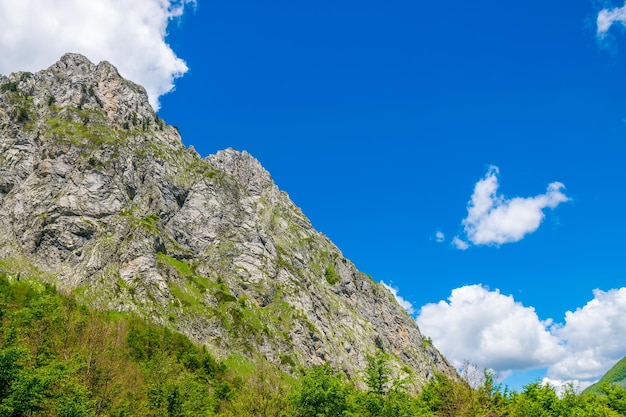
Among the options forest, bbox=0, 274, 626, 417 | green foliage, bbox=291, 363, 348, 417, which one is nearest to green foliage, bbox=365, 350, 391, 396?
forest, bbox=0, 274, 626, 417

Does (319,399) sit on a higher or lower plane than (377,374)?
lower

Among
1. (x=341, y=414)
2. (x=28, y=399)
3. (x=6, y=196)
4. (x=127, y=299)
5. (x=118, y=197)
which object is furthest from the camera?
(x=118, y=197)

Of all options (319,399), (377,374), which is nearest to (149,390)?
(319,399)

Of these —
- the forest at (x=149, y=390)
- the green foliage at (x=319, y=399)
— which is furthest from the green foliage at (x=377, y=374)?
the green foliage at (x=319, y=399)

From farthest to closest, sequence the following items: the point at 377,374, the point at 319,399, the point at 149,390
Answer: the point at 149,390, the point at 377,374, the point at 319,399

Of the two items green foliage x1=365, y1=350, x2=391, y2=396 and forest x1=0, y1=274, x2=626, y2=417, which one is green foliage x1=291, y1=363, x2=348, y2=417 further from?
green foliage x1=365, y1=350, x2=391, y2=396

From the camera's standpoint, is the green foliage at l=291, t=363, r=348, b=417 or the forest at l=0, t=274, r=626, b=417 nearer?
the forest at l=0, t=274, r=626, b=417

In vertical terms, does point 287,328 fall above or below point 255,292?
below

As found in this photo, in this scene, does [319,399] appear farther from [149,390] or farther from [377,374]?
[149,390]

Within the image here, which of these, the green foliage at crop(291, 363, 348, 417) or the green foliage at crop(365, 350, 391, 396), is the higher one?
the green foliage at crop(365, 350, 391, 396)

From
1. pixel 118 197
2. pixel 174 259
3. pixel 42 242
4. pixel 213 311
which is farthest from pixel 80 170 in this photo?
pixel 213 311

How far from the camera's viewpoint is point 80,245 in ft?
528

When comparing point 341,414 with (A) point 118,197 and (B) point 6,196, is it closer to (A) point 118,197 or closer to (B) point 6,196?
(A) point 118,197

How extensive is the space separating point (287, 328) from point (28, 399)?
15314 centimetres
